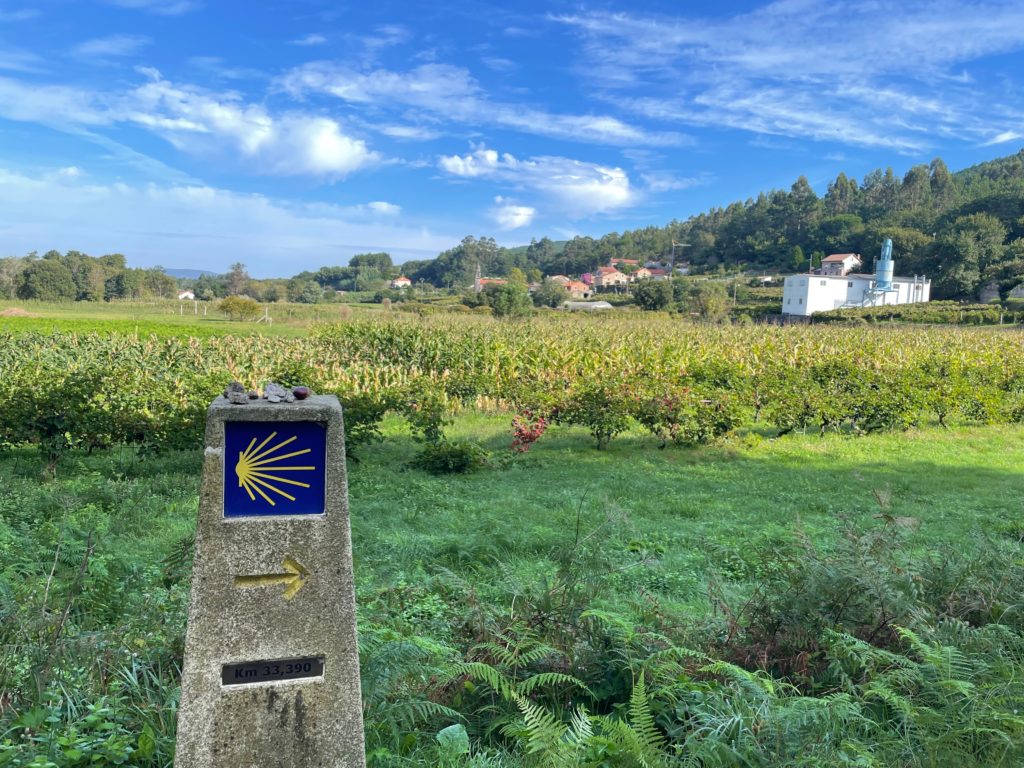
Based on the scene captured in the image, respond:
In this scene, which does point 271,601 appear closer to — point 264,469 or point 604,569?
point 264,469

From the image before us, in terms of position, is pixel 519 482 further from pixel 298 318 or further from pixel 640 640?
pixel 298 318

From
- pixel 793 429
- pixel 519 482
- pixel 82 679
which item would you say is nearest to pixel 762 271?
pixel 793 429

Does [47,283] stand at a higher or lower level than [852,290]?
lower

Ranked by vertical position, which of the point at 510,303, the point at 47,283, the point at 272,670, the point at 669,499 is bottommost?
the point at 669,499

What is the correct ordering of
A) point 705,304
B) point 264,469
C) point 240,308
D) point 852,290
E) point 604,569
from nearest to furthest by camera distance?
point 264,469
point 604,569
point 240,308
point 705,304
point 852,290

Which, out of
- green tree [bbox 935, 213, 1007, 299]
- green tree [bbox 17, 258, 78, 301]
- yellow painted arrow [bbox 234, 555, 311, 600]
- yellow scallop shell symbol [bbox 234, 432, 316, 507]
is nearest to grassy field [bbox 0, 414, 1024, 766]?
yellow painted arrow [bbox 234, 555, 311, 600]

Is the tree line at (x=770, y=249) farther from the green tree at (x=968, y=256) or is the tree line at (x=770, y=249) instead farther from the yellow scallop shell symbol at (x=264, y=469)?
the yellow scallop shell symbol at (x=264, y=469)

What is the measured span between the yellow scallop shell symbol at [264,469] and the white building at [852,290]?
2273 inches

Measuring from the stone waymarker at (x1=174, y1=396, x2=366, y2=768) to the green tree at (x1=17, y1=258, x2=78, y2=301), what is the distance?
61.1m

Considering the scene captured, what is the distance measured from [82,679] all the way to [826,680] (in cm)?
337

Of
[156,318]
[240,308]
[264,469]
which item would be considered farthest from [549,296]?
[264,469]

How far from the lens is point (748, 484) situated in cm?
894

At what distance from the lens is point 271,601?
2129mm

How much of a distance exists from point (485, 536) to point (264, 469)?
4.21 metres
